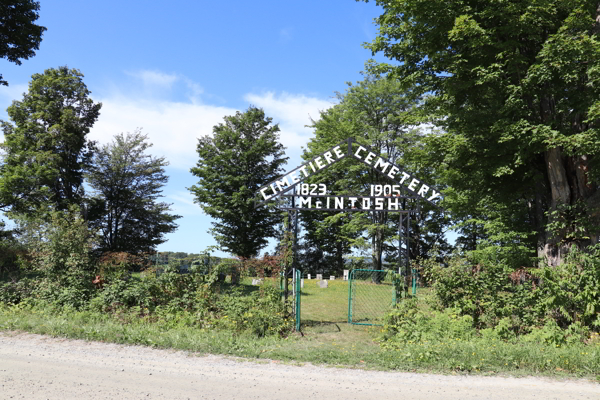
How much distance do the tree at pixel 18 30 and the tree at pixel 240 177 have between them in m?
15.8

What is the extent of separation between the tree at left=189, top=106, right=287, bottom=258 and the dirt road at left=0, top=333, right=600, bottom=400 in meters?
24.5

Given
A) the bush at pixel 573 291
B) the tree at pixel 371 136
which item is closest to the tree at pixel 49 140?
the tree at pixel 371 136

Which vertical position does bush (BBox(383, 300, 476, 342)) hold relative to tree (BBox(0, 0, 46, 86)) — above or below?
below

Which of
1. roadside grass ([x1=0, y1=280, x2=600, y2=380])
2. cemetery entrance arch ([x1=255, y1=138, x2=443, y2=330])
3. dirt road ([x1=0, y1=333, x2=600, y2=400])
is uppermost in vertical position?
cemetery entrance arch ([x1=255, y1=138, x2=443, y2=330])

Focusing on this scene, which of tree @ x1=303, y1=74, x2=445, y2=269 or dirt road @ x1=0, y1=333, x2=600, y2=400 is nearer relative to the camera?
dirt road @ x1=0, y1=333, x2=600, y2=400

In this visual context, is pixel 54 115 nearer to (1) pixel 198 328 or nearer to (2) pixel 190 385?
(1) pixel 198 328

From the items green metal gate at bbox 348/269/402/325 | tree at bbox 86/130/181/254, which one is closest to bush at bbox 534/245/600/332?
green metal gate at bbox 348/269/402/325

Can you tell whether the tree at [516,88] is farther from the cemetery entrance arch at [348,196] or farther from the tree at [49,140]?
the tree at [49,140]

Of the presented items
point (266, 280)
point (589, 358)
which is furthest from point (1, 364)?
point (589, 358)

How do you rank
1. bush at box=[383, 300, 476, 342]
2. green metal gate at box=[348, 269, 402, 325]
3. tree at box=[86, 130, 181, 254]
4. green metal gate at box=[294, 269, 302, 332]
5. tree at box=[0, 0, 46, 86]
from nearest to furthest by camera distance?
bush at box=[383, 300, 476, 342] < green metal gate at box=[294, 269, 302, 332] < green metal gate at box=[348, 269, 402, 325] < tree at box=[0, 0, 46, 86] < tree at box=[86, 130, 181, 254]

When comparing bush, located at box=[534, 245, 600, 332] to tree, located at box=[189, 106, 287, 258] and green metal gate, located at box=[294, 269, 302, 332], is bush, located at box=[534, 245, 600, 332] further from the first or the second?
tree, located at box=[189, 106, 287, 258]

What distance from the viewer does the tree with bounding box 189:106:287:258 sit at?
3269 centimetres

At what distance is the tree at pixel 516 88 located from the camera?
11773 millimetres

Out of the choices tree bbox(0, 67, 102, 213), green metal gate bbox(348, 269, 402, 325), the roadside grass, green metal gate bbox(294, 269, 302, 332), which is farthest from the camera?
tree bbox(0, 67, 102, 213)
